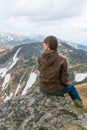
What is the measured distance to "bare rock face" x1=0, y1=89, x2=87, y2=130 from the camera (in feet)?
56.2

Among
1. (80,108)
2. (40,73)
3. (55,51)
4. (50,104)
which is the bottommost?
(80,108)

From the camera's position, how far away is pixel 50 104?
18031 mm

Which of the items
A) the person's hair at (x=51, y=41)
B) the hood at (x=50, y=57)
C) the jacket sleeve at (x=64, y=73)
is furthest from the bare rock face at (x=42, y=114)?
the person's hair at (x=51, y=41)

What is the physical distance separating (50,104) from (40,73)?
1.99 metres

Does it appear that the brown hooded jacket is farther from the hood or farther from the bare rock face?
the bare rock face

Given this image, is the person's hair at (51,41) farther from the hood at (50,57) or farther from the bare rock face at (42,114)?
the bare rock face at (42,114)

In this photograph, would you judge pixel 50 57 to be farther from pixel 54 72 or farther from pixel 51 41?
pixel 51 41

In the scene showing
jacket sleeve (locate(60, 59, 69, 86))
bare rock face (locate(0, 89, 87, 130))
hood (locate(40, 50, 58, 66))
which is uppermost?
hood (locate(40, 50, 58, 66))

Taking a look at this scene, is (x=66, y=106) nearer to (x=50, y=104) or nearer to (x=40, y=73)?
(x=50, y=104)

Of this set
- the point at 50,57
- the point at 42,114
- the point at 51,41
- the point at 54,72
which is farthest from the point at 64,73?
the point at 42,114

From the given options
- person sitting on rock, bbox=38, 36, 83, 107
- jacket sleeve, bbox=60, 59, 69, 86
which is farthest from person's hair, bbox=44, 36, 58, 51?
jacket sleeve, bbox=60, 59, 69, 86

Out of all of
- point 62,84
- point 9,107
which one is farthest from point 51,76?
point 9,107

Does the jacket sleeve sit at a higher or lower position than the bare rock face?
higher

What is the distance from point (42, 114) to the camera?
17.7 m
